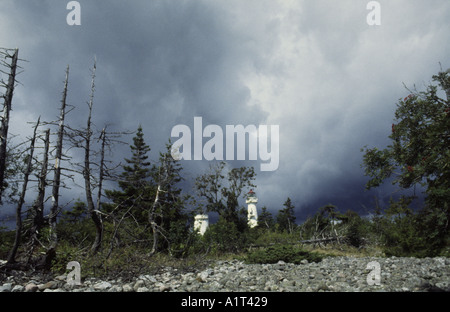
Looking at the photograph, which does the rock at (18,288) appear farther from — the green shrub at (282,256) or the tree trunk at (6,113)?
the green shrub at (282,256)

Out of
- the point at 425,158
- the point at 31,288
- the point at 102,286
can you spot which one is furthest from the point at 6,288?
the point at 425,158

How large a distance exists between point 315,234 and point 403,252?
6741 millimetres

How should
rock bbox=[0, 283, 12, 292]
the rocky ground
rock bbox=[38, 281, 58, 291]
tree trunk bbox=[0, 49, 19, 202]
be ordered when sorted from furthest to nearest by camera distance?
tree trunk bbox=[0, 49, 19, 202], rock bbox=[38, 281, 58, 291], rock bbox=[0, 283, 12, 292], the rocky ground

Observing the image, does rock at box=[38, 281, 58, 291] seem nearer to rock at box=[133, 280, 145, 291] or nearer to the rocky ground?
the rocky ground

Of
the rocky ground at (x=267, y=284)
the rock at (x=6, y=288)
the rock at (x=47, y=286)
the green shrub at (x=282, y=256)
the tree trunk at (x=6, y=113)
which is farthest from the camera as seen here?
the green shrub at (x=282, y=256)

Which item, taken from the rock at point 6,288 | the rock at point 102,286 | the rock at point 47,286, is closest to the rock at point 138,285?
the rock at point 102,286

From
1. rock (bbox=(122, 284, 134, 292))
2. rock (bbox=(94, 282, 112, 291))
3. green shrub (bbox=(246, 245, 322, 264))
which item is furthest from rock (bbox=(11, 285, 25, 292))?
green shrub (bbox=(246, 245, 322, 264))

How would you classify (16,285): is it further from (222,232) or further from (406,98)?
(406,98)

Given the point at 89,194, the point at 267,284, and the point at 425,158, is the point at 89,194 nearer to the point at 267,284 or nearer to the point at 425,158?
the point at 267,284

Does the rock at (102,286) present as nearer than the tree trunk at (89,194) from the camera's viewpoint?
Yes
